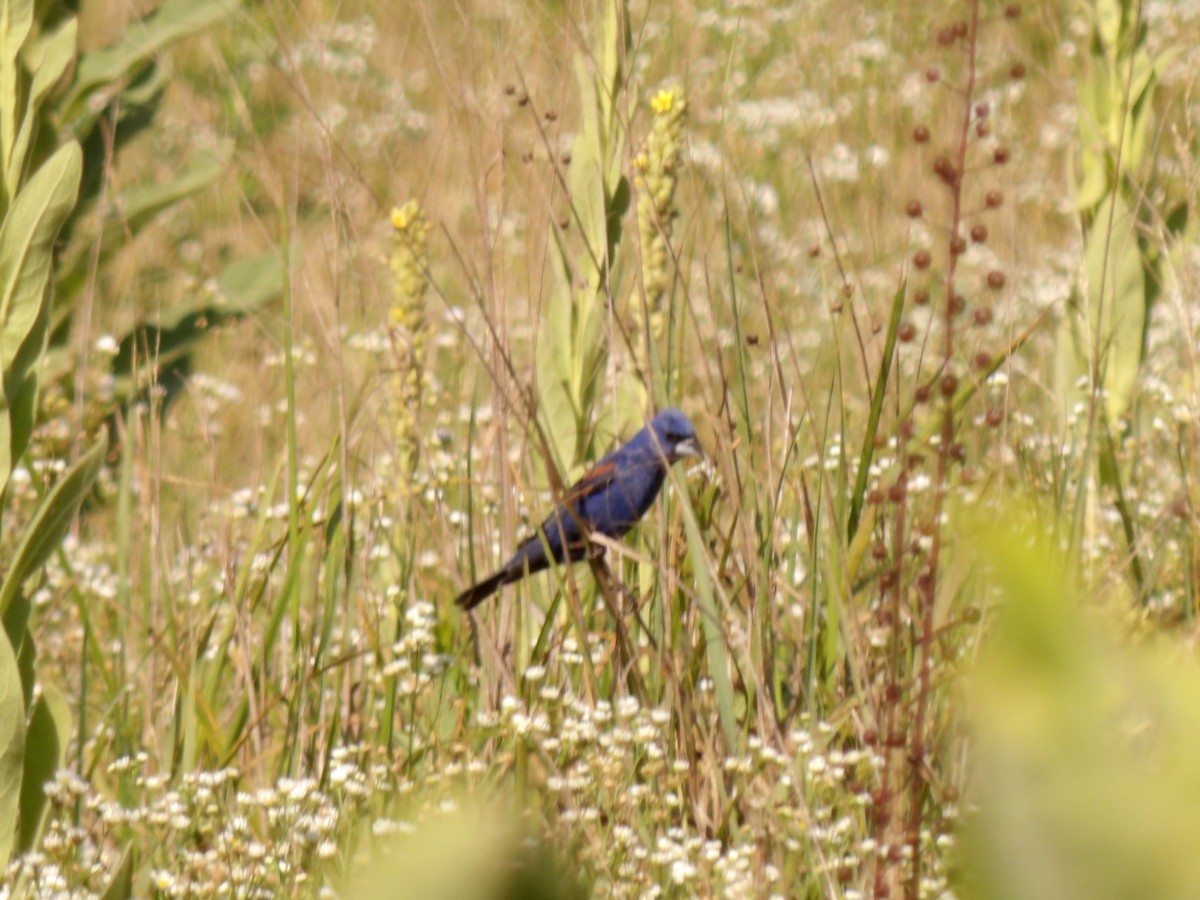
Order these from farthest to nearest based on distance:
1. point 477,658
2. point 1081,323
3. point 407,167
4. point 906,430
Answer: point 407,167 → point 1081,323 → point 477,658 → point 906,430

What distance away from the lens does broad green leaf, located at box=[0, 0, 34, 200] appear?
5.78ft

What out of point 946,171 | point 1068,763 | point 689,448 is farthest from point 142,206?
point 1068,763

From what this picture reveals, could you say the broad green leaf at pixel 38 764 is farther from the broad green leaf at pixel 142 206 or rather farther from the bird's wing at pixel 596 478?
the broad green leaf at pixel 142 206

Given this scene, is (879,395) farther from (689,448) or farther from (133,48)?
(133,48)

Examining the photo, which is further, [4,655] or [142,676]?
[142,676]

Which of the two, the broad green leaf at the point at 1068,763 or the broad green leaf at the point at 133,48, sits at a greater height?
the broad green leaf at the point at 133,48

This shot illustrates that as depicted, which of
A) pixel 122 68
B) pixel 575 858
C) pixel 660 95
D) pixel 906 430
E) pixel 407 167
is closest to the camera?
pixel 906 430

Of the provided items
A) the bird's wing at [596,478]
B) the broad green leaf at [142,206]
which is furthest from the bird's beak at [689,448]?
the broad green leaf at [142,206]

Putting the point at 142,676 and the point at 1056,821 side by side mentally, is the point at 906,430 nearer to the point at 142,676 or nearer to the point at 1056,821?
the point at 1056,821

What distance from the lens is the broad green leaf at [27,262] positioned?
1.69 m

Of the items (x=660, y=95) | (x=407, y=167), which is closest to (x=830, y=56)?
(x=407, y=167)

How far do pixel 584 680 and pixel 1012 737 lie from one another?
2179 millimetres

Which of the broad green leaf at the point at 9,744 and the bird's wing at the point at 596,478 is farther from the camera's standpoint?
the bird's wing at the point at 596,478

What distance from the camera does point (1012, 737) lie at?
1.41 ft
